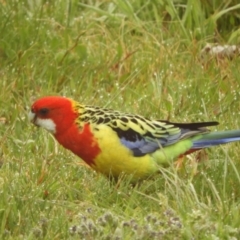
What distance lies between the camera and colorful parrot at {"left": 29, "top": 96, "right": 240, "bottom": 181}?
4.86 m

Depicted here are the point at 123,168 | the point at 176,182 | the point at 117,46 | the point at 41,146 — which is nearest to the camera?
the point at 176,182

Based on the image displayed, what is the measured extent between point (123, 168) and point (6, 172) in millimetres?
626

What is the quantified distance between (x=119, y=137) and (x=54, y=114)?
371mm

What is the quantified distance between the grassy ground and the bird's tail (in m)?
0.11

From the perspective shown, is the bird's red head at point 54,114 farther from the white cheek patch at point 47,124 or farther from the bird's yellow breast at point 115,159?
the bird's yellow breast at point 115,159

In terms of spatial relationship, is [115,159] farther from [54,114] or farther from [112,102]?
[112,102]

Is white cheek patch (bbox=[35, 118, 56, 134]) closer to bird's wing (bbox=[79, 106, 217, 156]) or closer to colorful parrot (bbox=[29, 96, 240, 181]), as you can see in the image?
colorful parrot (bbox=[29, 96, 240, 181])

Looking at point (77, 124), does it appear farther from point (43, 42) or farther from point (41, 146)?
point (43, 42)

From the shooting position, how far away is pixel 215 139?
16.8ft

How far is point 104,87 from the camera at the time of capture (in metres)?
6.64

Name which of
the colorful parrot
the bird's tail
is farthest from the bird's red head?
the bird's tail

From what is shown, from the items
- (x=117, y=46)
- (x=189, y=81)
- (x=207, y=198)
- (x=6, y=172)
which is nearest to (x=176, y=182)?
(x=207, y=198)

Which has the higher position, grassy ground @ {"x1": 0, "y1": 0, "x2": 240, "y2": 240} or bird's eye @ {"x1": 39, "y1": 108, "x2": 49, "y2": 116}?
bird's eye @ {"x1": 39, "y1": 108, "x2": 49, "y2": 116}

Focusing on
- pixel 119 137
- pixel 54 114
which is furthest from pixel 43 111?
pixel 119 137
